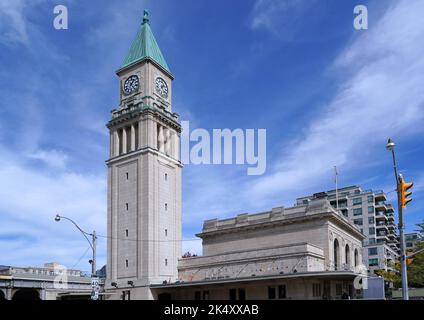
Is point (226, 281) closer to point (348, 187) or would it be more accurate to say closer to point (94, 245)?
point (94, 245)

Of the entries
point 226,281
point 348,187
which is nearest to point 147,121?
point 226,281

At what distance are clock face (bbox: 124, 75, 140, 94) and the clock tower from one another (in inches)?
7.4

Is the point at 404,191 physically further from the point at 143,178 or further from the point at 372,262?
the point at 372,262

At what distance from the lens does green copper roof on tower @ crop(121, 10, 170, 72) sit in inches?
3330

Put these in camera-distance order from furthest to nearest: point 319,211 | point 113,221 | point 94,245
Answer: point 113,221 < point 319,211 < point 94,245

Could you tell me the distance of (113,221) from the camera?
78500mm

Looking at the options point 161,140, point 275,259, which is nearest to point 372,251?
point 275,259

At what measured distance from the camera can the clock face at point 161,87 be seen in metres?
84.5

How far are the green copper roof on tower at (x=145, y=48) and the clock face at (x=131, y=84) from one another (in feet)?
9.52

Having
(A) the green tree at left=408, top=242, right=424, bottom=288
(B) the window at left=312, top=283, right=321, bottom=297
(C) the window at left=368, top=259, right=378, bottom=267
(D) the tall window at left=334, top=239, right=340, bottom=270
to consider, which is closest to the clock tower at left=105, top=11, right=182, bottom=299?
(B) the window at left=312, top=283, right=321, bottom=297

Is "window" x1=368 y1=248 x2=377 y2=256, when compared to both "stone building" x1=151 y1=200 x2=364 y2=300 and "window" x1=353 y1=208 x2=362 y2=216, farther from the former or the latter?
"stone building" x1=151 y1=200 x2=364 y2=300

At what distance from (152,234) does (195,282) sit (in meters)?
12.7

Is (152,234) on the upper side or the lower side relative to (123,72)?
lower
